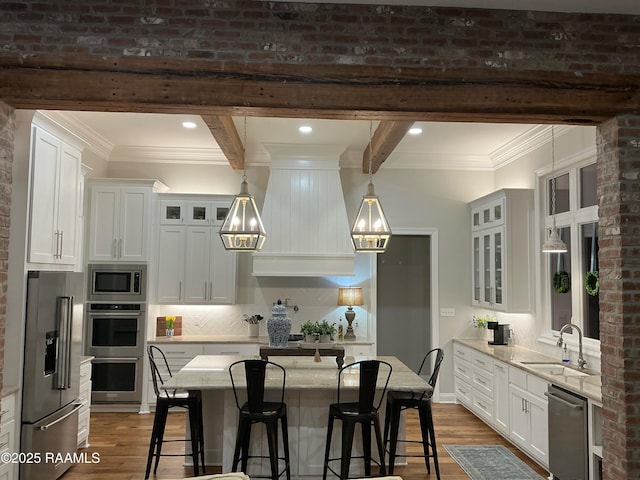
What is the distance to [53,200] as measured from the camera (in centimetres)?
401

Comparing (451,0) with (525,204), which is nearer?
(451,0)

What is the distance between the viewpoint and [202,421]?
431 centimetres

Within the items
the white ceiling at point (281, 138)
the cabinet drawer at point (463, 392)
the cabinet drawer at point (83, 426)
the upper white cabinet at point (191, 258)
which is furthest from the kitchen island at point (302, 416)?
the white ceiling at point (281, 138)

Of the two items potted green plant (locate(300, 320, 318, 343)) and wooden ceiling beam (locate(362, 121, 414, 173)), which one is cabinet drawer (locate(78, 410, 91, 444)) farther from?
wooden ceiling beam (locate(362, 121, 414, 173))

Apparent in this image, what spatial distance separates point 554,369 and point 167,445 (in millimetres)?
3736

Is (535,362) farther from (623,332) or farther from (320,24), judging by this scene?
(320,24)

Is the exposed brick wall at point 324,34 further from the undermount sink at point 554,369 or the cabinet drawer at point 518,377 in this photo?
the cabinet drawer at point 518,377

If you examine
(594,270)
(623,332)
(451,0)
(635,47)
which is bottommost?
(623,332)

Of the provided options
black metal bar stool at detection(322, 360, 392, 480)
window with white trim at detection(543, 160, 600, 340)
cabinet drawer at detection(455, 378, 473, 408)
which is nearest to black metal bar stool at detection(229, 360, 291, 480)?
black metal bar stool at detection(322, 360, 392, 480)

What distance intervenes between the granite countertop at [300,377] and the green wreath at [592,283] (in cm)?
172

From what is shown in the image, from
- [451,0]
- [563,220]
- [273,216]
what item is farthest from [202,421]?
[563,220]

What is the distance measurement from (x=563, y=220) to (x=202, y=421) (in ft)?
13.2

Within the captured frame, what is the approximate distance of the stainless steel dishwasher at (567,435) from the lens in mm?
3689

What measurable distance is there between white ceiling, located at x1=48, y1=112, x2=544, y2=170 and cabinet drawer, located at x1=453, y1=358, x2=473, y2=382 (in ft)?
8.65
